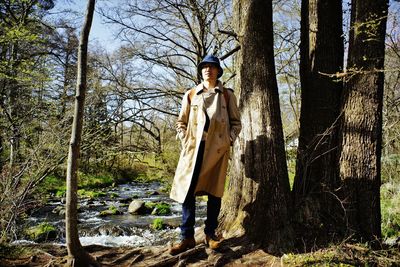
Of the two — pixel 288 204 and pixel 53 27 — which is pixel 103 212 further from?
pixel 288 204

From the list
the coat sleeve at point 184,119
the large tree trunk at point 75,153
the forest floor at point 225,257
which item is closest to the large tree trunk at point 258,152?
the forest floor at point 225,257

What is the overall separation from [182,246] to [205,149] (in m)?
1.16

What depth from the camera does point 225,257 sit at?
3.64m

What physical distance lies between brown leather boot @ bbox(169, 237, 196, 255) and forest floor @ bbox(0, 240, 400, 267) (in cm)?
7

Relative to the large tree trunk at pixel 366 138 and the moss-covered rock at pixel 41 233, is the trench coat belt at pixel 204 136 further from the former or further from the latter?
the moss-covered rock at pixel 41 233

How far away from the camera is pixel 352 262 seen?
3557 mm

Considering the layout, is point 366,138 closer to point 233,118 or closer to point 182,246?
point 233,118

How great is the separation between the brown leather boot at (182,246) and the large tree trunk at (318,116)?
141 cm

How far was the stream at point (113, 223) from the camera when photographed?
922 centimetres

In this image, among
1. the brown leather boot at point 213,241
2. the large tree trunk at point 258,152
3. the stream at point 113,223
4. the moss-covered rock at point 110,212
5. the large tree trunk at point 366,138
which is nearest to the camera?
the brown leather boot at point 213,241

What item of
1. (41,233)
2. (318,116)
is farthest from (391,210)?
(41,233)

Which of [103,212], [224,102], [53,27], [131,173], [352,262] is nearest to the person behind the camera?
[352,262]

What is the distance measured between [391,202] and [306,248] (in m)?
4.56

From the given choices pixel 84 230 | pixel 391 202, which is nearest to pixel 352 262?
pixel 391 202
